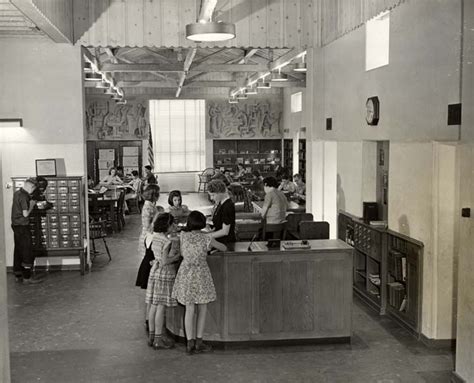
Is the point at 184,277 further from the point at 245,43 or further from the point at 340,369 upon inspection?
the point at 245,43

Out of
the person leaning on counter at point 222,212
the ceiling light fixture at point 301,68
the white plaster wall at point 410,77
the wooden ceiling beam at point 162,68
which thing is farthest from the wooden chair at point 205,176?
the person leaning on counter at point 222,212

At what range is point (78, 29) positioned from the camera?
405 inches

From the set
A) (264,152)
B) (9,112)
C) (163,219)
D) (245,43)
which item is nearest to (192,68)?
(245,43)

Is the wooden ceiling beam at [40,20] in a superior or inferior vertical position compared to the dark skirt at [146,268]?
superior

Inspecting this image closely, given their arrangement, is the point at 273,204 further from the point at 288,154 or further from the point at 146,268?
the point at 288,154

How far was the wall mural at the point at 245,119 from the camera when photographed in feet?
78.8

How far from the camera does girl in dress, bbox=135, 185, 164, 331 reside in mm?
6836

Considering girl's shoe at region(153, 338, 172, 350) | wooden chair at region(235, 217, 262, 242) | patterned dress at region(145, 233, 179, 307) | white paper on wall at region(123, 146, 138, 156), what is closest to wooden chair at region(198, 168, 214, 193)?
white paper on wall at region(123, 146, 138, 156)

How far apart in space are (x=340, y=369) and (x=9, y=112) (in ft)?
22.8

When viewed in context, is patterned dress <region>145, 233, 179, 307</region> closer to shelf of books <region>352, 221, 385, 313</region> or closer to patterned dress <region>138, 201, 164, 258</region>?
patterned dress <region>138, 201, 164, 258</region>

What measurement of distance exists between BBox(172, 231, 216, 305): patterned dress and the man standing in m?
4.35

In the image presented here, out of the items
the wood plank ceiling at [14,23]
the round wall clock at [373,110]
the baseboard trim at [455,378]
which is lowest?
the baseboard trim at [455,378]

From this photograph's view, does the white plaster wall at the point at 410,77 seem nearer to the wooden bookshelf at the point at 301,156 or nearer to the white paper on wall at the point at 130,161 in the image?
the wooden bookshelf at the point at 301,156

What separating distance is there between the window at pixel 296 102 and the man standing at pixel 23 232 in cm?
1278
